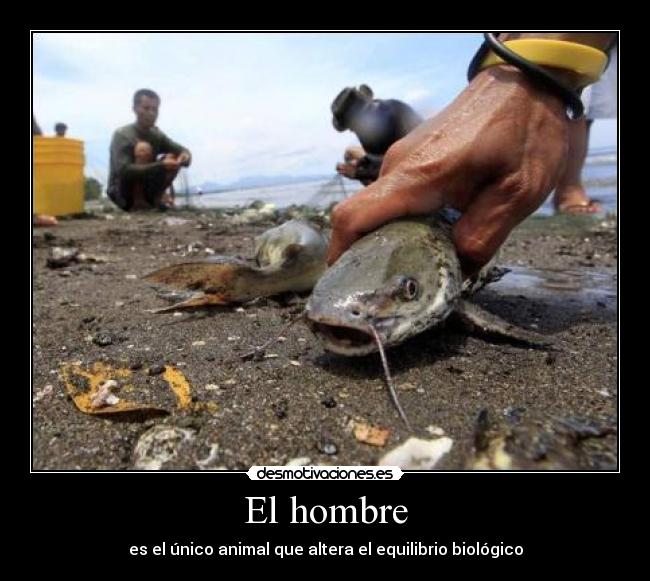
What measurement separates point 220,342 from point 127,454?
1.00 metres

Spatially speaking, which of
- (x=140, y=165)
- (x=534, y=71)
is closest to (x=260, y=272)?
(x=534, y=71)

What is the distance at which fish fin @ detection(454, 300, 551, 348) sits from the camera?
2477mm

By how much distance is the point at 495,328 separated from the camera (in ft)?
8.20

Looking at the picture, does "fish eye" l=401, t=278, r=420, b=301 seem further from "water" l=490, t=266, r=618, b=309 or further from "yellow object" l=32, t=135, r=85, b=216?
"yellow object" l=32, t=135, r=85, b=216

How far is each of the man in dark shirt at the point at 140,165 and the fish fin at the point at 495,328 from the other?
27.7 feet

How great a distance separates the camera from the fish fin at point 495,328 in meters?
2.48

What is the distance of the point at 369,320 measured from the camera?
205 cm

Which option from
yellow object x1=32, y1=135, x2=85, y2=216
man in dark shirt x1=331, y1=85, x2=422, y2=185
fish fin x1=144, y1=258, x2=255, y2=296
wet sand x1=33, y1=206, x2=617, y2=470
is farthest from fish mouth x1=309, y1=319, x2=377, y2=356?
yellow object x1=32, y1=135, x2=85, y2=216

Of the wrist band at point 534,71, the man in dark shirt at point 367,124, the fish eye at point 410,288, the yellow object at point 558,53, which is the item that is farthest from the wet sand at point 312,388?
the man in dark shirt at point 367,124

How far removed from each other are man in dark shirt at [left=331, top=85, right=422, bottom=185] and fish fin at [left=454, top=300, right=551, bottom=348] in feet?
8.53

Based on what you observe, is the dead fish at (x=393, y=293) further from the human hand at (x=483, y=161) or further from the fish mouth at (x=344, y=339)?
the human hand at (x=483, y=161)

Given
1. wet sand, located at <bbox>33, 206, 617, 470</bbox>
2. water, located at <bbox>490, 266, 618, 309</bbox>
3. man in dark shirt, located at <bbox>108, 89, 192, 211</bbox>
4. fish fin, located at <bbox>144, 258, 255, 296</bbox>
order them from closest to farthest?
wet sand, located at <bbox>33, 206, 617, 470</bbox>
fish fin, located at <bbox>144, 258, 255, 296</bbox>
water, located at <bbox>490, 266, 618, 309</bbox>
man in dark shirt, located at <bbox>108, 89, 192, 211</bbox>

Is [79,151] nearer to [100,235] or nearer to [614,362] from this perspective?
[100,235]

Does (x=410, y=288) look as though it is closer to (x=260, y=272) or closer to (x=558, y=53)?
(x=558, y=53)
